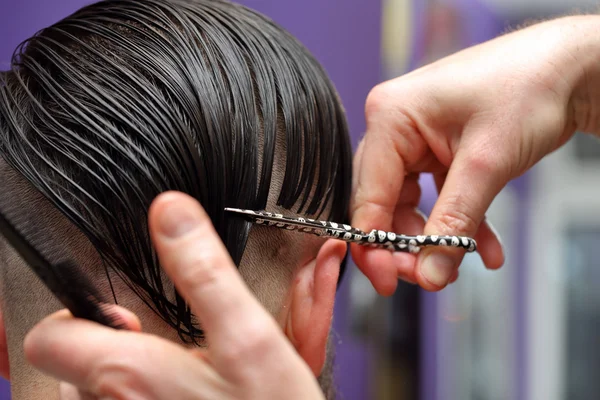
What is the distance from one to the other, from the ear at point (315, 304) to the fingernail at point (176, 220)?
1.09 feet

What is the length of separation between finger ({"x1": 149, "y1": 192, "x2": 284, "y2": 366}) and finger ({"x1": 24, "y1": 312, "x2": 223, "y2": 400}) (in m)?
0.03

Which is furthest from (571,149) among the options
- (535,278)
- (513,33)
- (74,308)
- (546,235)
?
(74,308)

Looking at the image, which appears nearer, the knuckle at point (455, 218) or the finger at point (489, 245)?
Answer: the knuckle at point (455, 218)

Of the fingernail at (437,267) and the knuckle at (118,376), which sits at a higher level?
the knuckle at (118,376)

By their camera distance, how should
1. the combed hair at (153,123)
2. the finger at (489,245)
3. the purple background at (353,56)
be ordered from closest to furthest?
1. the combed hair at (153,123)
2. the finger at (489,245)
3. the purple background at (353,56)

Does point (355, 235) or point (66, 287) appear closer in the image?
point (66, 287)

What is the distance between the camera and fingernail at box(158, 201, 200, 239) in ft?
1.53

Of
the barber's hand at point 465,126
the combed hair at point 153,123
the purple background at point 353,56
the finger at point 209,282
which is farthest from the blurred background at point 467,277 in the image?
the finger at point 209,282

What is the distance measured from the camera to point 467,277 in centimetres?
264

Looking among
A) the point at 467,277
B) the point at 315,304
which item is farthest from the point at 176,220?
the point at 467,277

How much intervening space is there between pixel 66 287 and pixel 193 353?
125 millimetres

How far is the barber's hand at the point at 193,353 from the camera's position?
46 centimetres

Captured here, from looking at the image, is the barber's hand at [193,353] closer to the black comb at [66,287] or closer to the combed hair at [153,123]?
the black comb at [66,287]

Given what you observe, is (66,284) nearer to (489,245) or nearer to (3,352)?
(3,352)
